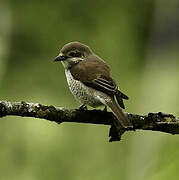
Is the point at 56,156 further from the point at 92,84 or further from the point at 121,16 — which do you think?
the point at 92,84

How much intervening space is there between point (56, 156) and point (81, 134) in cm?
93

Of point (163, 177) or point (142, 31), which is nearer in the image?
point (163, 177)

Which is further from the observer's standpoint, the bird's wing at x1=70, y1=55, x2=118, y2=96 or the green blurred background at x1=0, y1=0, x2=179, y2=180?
the green blurred background at x1=0, y1=0, x2=179, y2=180

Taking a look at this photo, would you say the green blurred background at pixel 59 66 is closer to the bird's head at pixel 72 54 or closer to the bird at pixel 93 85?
the bird's head at pixel 72 54

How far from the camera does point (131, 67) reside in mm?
7723

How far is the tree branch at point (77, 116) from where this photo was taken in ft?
9.05

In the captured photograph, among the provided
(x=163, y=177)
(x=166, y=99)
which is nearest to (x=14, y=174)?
(x=166, y=99)

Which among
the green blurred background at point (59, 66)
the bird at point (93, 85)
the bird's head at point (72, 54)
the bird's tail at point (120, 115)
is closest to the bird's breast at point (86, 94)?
the bird at point (93, 85)

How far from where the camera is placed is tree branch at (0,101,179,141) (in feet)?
9.05

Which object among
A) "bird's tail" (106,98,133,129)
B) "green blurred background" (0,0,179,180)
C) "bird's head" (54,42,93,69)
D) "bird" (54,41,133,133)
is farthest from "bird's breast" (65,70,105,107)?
"green blurred background" (0,0,179,180)

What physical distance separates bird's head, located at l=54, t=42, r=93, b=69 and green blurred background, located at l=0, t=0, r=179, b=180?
3.29 ft

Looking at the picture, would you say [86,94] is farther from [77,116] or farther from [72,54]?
[77,116]

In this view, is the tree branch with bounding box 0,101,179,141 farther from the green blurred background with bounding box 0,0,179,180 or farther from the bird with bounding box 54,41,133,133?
the green blurred background with bounding box 0,0,179,180

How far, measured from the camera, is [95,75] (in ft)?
12.9
